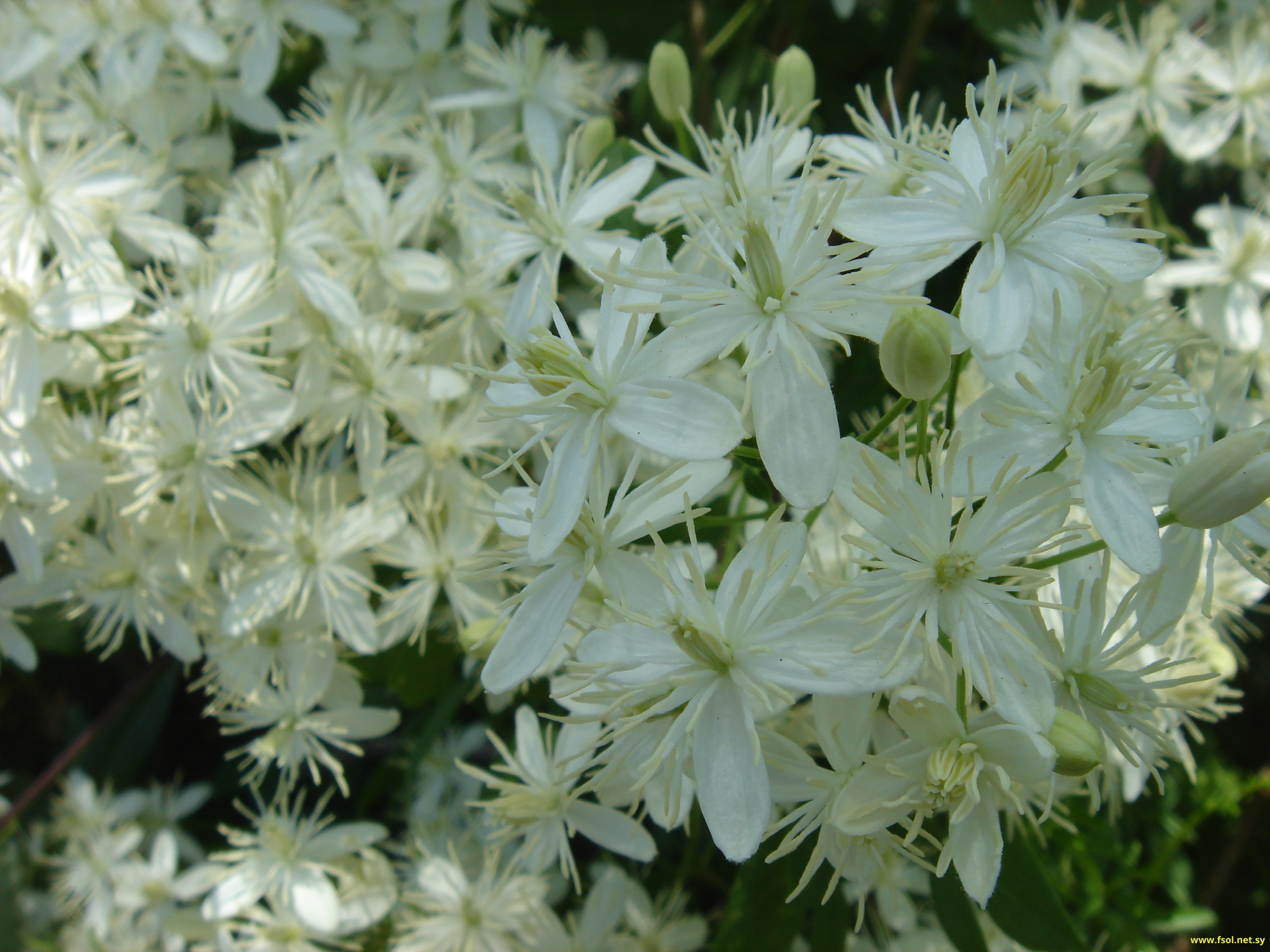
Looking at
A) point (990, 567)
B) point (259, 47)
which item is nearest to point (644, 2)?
point (259, 47)

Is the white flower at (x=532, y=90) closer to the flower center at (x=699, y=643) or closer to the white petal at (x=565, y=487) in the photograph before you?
the white petal at (x=565, y=487)

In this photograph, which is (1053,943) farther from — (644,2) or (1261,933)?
(644,2)

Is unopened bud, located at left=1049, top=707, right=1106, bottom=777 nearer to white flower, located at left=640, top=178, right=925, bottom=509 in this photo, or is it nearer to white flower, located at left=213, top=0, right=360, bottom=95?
white flower, located at left=640, top=178, right=925, bottom=509

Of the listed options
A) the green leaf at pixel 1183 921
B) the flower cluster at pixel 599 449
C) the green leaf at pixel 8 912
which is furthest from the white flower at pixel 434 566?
the green leaf at pixel 1183 921

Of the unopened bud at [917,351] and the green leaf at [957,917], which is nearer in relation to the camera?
the unopened bud at [917,351]

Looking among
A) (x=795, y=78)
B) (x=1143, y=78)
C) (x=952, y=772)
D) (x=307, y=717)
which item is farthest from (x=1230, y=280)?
(x=307, y=717)

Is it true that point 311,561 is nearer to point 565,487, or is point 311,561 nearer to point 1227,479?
point 565,487
